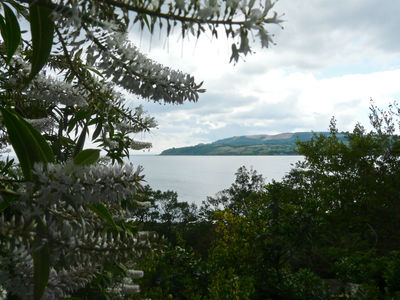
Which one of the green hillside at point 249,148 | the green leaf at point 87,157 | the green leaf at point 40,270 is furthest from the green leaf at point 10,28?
the green hillside at point 249,148

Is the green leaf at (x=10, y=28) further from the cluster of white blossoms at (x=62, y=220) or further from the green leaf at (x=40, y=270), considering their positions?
the green leaf at (x=40, y=270)

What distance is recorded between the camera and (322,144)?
1711cm

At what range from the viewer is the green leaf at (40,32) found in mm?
1076

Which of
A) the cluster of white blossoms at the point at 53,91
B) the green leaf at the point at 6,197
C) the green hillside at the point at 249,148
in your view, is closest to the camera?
the green leaf at the point at 6,197

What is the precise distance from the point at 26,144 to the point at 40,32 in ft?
1.25

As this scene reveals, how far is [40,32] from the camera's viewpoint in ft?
3.68

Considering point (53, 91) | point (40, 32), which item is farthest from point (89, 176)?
point (53, 91)

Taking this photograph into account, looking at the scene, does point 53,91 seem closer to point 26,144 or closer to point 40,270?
point 26,144

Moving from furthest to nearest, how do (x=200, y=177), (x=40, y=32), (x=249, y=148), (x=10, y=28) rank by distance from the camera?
(x=249, y=148) < (x=200, y=177) < (x=10, y=28) < (x=40, y=32)

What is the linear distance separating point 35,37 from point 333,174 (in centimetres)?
1714

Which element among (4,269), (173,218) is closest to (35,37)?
(4,269)

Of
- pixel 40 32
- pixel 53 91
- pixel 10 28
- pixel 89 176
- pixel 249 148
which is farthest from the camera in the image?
pixel 249 148

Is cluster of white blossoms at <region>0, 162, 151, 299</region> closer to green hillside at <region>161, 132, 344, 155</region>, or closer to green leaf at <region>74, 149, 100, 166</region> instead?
green leaf at <region>74, 149, 100, 166</region>

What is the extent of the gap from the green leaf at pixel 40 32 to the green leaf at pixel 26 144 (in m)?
0.23
